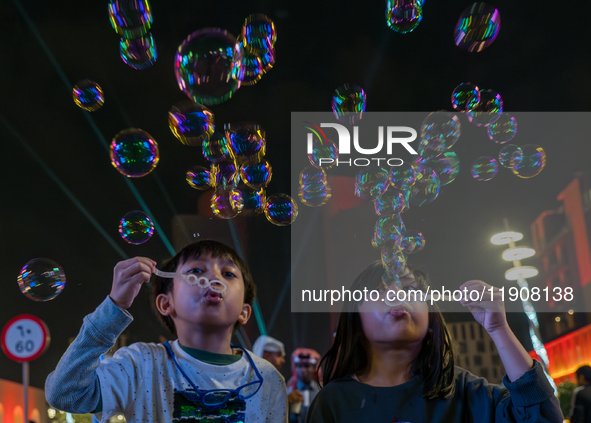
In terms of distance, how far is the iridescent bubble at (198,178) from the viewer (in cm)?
328

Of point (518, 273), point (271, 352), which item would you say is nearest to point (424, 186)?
point (271, 352)

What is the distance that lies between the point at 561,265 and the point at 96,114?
13.8 metres

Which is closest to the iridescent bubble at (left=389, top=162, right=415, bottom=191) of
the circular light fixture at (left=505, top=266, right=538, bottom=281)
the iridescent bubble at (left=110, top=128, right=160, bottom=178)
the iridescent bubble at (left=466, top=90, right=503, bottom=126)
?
the iridescent bubble at (left=466, top=90, right=503, bottom=126)

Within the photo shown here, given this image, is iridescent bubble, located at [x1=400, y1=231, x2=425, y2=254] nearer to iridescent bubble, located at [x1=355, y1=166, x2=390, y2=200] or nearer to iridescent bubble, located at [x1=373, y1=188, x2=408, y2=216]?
iridescent bubble, located at [x1=373, y1=188, x2=408, y2=216]

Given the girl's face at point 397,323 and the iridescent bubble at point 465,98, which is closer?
the girl's face at point 397,323

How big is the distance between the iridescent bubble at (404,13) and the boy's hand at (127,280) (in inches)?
92.3

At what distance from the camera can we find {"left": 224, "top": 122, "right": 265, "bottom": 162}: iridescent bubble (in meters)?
2.98

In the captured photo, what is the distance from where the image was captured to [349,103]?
3.49m

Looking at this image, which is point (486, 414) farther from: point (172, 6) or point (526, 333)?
point (526, 333)

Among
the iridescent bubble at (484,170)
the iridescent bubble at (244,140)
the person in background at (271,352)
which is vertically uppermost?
the iridescent bubble at (484,170)

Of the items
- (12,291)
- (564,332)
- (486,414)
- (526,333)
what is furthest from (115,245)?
(564,332)

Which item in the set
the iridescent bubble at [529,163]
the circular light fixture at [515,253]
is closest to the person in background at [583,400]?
the iridescent bubble at [529,163]

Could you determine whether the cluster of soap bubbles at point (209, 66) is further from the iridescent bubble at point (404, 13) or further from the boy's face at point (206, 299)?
the iridescent bubble at point (404, 13)

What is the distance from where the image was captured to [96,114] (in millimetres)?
7188
